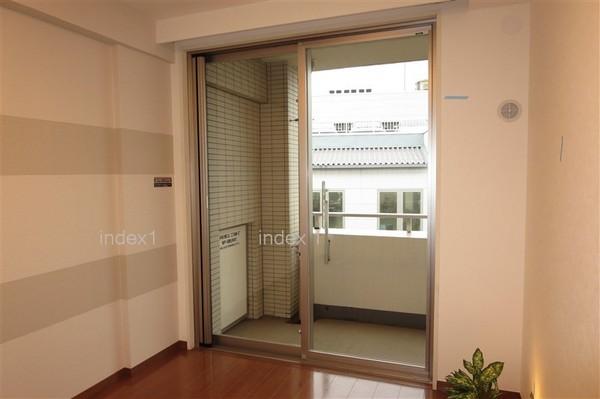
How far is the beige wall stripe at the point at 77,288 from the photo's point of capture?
238 centimetres

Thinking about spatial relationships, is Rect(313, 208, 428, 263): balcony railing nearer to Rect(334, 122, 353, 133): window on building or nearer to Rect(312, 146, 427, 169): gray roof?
Rect(312, 146, 427, 169): gray roof

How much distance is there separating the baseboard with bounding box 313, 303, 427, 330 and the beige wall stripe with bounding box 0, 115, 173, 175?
1772mm

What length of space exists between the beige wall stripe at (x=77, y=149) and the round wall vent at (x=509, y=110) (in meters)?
2.59

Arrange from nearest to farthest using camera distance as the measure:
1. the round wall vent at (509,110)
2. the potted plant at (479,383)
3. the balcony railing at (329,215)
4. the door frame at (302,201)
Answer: the potted plant at (479,383)
the round wall vent at (509,110)
the door frame at (302,201)
the balcony railing at (329,215)

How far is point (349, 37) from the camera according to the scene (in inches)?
123

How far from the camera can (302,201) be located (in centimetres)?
334

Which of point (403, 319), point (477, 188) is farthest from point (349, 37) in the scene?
point (403, 319)

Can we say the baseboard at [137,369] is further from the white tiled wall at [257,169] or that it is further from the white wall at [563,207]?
the white wall at [563,207]

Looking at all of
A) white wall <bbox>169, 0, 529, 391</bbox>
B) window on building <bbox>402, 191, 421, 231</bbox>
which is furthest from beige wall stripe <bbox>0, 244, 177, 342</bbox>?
white wall <bbox>169, 0, 529, 391</bbox>

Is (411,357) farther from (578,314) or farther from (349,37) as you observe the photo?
(349,37)

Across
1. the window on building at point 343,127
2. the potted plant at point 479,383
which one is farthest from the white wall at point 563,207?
the window on building at point 343,127

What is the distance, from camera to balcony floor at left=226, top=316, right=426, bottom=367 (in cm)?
320

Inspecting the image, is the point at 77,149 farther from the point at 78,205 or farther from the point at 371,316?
the point at 371,316

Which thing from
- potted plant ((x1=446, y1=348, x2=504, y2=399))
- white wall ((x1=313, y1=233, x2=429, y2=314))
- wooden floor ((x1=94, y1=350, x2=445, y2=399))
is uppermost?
white wall ((x1=313, y1=233, x2=429, y2=314))
